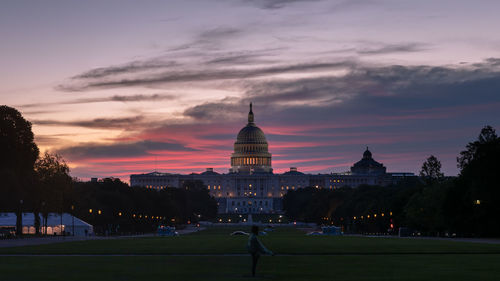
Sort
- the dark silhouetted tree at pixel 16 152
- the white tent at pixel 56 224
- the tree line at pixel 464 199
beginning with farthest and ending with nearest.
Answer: the white tent at pixel 56 224, the dark silhouetted tree at pixel 16 152, the tree line at pixel 464 199

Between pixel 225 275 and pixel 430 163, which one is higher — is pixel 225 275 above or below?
below

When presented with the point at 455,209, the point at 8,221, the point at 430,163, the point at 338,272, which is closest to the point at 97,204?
the point at 8,221

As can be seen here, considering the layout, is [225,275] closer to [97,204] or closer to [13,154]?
[13,154]

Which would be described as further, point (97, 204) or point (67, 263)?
point (97, 204)

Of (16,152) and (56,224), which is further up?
(16,152)

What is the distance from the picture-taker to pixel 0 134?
371 ft

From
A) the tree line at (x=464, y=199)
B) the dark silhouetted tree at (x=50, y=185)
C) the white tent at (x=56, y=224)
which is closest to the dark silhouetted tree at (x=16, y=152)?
the dark silhouetted tree at (x=50, y=185)

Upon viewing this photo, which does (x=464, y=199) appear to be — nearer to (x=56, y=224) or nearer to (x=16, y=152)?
(x=16, y=152)

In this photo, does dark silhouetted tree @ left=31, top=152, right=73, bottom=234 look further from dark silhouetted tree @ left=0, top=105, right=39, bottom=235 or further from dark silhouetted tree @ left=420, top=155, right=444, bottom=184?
dark silhouetted tree @ left=420, top=155, right=444, bottom=184

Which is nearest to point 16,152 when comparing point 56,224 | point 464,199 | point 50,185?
point 50,185

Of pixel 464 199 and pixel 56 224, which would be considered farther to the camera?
pixel 56 224

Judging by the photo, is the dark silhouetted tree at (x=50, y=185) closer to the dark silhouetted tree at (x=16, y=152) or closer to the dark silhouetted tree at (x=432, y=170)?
the dark silhouetted tree at (x=16, y=152)

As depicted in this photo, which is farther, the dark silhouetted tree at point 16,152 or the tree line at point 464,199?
the dark silhouetted tree at point 16,152

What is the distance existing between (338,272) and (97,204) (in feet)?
410
